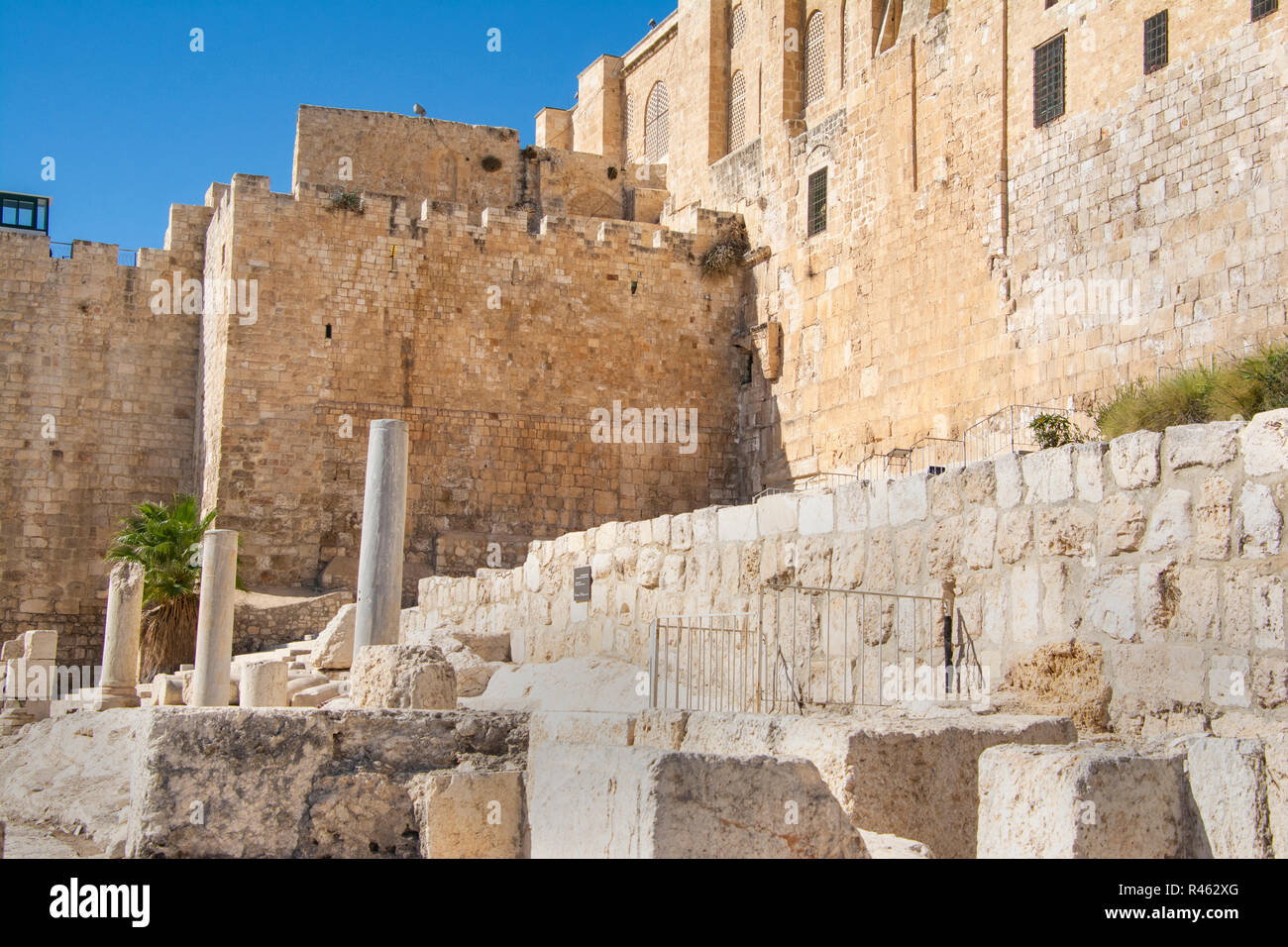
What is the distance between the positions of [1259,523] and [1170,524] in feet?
1.24

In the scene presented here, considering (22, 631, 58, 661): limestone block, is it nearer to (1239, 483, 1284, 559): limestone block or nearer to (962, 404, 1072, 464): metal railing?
(962, 404, 1072, 464): metal railing

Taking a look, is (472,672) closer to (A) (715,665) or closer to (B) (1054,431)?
(A) (715,665)

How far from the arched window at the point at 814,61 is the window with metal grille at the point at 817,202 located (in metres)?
2.99

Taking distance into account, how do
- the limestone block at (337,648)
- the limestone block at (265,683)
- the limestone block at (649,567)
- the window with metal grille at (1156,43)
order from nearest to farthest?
1. the limestone block at (649,567)
2. the limestone block at (265,683)
3. the window with metal grille at (1156,43)
4. the limestone block at (337,648)

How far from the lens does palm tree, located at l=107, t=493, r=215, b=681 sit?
16.5 meters

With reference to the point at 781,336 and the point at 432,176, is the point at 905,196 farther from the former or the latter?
the point at 432,176

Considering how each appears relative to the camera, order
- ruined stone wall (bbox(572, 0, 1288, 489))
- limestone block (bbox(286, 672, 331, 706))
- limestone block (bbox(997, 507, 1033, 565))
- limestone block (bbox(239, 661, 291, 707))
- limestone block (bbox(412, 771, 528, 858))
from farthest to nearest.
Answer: limestone block (bbox(286, 672, 331, 706)), ruined stone wall (bbox(572, 0, 1288, 489)), limestone block (bbox(239, 661, 291, 707)), limestone block (bbox(997, 507, 1033, 565)), limestone block (bbox(412, 771, 528, 858))

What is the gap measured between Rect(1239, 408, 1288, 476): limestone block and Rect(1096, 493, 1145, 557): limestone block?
0.50m

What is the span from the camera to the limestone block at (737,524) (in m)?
7.61

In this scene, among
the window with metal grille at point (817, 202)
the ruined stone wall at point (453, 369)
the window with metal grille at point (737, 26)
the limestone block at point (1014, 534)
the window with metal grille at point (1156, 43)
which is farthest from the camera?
the window with metal grille at point (737, 26)

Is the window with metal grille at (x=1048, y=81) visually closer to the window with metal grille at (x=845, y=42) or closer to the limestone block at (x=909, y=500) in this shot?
the window with metal grille at (x=845, y=42)

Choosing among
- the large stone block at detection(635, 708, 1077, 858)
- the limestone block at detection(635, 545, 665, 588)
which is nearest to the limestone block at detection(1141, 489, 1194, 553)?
the large stone block at detection(635, 708, 1077, 858)

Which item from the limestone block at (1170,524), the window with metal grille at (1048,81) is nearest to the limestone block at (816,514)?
the limestone block at (1170,524)

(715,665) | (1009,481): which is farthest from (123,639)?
(1009,481)
